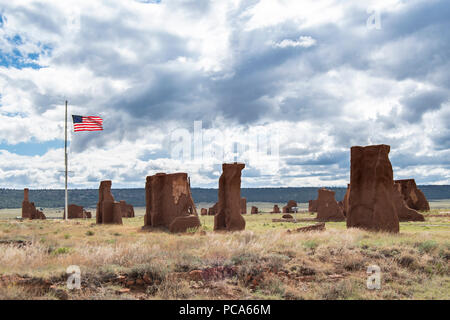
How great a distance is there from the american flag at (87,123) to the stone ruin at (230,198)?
47.1 feet

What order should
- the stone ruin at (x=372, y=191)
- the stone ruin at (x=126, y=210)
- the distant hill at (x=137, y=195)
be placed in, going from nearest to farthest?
the stone ruin at (x=372, y=191)
the stone ruin at (x=126, y=210)
the distant hill at (x=137, y=195)

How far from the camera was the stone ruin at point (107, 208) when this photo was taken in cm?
3186

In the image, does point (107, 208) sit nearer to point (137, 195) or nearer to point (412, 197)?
point (412, 197)

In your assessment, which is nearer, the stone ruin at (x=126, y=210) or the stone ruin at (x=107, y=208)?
the stone ruin at (x=107, y=208)

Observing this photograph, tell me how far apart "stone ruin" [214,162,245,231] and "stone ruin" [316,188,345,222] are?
14785mm

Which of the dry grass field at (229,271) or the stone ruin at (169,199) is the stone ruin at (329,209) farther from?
the dry grass field at (229,271)

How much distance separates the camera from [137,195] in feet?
526

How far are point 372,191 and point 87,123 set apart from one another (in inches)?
882

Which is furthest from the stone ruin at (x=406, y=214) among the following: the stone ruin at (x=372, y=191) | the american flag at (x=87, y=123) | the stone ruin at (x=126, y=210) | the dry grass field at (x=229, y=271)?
the stone ruin at (x=126, y=210)

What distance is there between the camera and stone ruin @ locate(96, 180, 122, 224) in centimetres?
A: 3186

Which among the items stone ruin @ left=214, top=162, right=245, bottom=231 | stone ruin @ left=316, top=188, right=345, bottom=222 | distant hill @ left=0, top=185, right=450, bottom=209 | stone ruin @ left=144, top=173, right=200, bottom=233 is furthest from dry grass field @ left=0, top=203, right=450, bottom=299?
distant hill @ left=0, top=185, right=450, bottom=209

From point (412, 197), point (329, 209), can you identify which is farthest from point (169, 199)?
point (412, 197)

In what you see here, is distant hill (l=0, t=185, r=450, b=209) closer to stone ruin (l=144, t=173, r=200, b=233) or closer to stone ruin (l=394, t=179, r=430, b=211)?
stone ruin (l=394, t=179, r=430, b=211)
